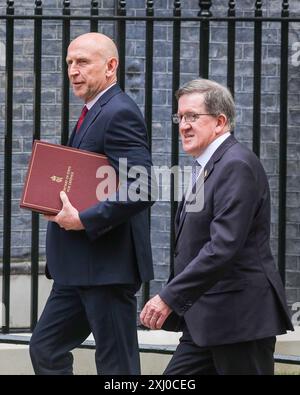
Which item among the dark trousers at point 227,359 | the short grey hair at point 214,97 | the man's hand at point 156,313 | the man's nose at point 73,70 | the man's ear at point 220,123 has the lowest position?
the dark trousers at point 227,359

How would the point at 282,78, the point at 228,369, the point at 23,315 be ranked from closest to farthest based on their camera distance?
1. the point at 228,369
2. the point at 282,78
3. the point at 23,315

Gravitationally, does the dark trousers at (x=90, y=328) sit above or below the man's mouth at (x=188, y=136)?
below

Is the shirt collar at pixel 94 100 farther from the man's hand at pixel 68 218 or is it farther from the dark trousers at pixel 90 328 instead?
the dark trousers at pixel 90 328

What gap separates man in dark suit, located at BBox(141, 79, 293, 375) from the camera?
5.27 meters

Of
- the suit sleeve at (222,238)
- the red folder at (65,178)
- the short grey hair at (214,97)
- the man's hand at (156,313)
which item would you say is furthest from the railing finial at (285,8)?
the man's hand at (156,313)

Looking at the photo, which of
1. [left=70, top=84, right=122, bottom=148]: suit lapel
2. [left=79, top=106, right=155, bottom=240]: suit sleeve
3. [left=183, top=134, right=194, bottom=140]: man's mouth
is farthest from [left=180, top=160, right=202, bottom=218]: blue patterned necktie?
[left=70, top=84, right=122, bottom=148]: suit lapel

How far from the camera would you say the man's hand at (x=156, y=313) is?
532 centimetres

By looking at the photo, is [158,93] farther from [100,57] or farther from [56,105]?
[100,57]

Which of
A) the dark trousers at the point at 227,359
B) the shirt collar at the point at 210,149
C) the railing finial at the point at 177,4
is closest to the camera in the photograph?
the dark trousers at the point at 227,359

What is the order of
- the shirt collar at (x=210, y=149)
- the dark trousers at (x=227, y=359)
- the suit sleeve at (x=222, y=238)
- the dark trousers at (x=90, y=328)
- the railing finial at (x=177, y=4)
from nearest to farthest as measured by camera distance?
1. the suit sleeve at (x=222, y=238)
2. the dark trousers at (x=227, y=359)
3. the shirt collar at (x=210, y=149)
4. the dark trousers at (x=90, y=328)
5. the railing finial at (x=177, y=4)
